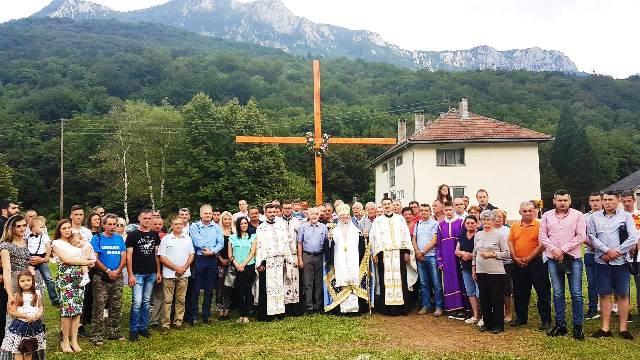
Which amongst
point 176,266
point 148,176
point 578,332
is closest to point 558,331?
point 578,332

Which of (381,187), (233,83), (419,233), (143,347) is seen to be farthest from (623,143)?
(143,347)

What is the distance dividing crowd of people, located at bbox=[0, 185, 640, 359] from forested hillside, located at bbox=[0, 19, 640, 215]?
28.5 m

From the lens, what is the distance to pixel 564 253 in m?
7.02

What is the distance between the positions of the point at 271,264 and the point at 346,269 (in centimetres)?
134

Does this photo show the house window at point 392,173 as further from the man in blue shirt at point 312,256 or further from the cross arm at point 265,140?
the man in blue shirt at point 312,256

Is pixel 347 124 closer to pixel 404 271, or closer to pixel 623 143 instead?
pixel 623 143

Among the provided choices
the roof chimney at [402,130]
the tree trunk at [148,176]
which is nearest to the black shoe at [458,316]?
the roof chimney at [402,130]

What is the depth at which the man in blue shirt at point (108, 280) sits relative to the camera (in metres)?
7.46

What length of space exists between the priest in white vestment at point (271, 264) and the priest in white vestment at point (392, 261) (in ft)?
5.34

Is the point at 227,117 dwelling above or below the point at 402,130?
above

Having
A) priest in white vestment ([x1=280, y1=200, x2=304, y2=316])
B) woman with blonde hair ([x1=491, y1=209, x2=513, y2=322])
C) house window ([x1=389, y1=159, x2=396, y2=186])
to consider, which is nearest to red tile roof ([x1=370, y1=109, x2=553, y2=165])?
house window ([x1=389, y1=159, x2=396, y2=186])

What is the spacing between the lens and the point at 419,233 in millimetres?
9195

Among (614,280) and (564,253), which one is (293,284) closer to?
(564,253)

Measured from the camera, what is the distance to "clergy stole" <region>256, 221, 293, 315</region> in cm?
884
